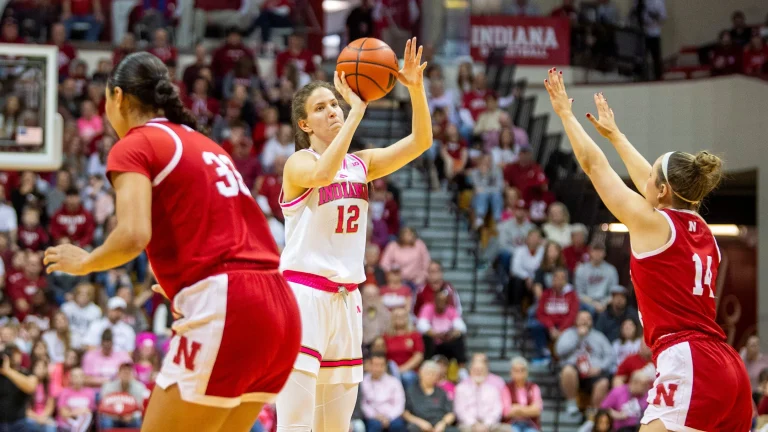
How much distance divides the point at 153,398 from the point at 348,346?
5.98 feet

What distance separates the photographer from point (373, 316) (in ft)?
44.0

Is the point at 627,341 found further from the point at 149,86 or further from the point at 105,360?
the point at 149,86

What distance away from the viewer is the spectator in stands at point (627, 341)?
534 inches

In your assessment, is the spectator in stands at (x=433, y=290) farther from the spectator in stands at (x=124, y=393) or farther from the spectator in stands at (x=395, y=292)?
the spectator in stands at (x=124, y=393)

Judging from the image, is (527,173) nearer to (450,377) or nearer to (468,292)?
(468,292)

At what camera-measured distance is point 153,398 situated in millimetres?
4090

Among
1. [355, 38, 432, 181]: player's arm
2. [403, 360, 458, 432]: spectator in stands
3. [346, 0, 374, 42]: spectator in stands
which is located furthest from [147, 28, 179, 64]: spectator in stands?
[355, 38, 432, 181]: player's arm

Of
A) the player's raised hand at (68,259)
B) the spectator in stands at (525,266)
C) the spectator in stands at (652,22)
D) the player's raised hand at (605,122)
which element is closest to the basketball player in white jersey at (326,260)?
the player's raised hand at (605,122)

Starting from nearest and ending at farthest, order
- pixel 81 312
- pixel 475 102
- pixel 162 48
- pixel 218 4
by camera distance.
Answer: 1. pixel 81 312
2. pixel 162 48
3. pixel 475 102
4. pixel 218 4

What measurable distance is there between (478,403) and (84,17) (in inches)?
392

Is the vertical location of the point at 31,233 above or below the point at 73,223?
below

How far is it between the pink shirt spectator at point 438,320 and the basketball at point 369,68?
8100mm

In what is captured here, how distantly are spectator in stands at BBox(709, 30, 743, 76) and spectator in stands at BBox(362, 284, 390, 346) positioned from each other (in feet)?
30.8

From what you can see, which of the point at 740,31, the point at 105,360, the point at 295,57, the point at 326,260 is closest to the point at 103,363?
the point at 105,360
